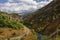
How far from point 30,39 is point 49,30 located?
3382 centimetres

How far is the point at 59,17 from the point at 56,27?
27.8 metres

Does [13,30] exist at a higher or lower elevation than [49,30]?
higher

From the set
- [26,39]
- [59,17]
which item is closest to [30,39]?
[26,39]

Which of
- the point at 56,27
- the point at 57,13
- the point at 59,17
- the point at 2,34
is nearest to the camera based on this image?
the point at 2,34

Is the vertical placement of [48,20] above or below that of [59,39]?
below

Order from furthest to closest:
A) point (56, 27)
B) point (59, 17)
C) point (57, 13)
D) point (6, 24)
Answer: point (57, 13)
point (59, 17)
point (56, 27)
point (6, 24)

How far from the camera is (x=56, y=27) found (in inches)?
5595

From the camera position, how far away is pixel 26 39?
114938mm

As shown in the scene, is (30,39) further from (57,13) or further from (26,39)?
(57,13)

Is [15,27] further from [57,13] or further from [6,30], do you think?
[57,13]

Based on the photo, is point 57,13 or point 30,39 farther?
point 57,13

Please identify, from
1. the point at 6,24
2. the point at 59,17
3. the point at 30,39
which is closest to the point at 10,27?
the point at 6,24

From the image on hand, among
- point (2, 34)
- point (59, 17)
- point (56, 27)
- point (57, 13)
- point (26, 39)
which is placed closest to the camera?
point (2, 34)

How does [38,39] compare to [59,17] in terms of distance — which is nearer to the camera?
[38,39]
